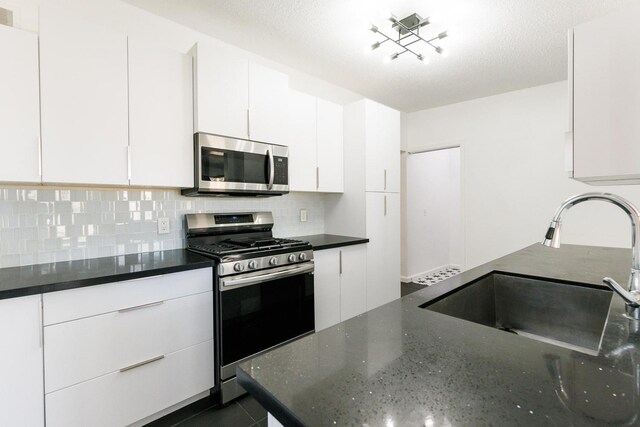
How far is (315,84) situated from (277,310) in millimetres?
2308

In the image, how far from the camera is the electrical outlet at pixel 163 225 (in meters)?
2.21

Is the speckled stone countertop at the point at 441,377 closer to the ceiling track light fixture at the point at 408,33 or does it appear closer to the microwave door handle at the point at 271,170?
the microwave door handle at the point at 271,170

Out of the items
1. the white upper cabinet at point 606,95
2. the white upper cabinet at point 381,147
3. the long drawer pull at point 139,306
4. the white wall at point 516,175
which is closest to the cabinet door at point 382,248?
the white upper cabinet at point 381,147

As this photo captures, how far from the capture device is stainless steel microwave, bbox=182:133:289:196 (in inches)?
82.1

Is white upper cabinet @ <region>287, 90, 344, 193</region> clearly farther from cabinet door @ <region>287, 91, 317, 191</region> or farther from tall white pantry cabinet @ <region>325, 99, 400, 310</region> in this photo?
tall white pantry cabinet @ <region>325, 99, 400, 310</region>

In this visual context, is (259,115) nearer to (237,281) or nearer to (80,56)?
(80,56)

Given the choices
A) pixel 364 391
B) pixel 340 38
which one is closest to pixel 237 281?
pixel 364 391

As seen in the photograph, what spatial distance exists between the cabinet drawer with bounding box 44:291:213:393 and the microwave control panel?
1.04 m

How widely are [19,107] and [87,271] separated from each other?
0.85 metres

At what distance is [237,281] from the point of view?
6.20ft

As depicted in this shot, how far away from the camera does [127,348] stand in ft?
5.16

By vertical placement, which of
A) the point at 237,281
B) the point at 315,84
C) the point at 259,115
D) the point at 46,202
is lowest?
the point at 237,281

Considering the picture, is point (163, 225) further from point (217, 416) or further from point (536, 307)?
point (536, 307)

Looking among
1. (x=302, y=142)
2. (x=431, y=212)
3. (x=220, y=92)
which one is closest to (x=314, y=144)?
(x=302, y=142)
